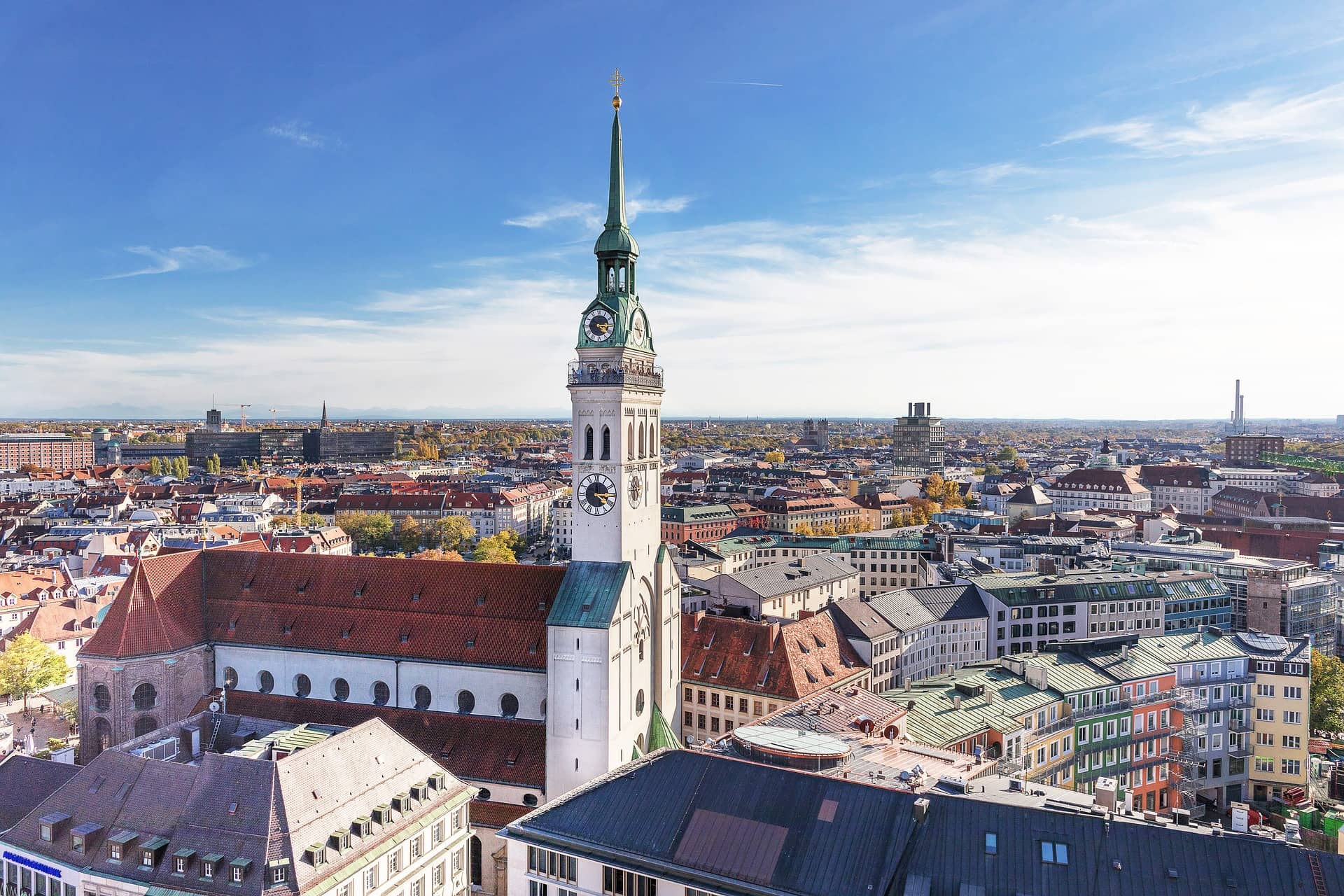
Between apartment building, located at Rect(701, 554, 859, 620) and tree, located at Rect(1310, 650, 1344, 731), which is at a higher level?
apartment building, located at Rect(701, 554, 859, 620)

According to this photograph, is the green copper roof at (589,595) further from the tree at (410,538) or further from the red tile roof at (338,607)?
the tree at (410,538)

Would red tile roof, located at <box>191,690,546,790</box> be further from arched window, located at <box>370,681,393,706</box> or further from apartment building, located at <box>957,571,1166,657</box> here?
apartment building, located at <box>957,571,1166,657</box>

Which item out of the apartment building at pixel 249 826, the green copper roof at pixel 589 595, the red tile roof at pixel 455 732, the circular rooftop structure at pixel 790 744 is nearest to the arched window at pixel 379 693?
the red tile roof at pixel 455 732

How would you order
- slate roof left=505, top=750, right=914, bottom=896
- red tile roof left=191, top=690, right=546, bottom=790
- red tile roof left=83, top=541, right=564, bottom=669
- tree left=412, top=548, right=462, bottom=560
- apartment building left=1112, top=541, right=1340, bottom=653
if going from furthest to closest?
tree left=412, top=548, right=462, bottom=560
apartment building left=1112, top=541, right=1340, bottom=653
red tile roof left=83, top=541, right=564, bottom=669
red tile roof left=191, top=690, right=546, bottom=790
slate roof left=505, top=750, right=914, bottom=896

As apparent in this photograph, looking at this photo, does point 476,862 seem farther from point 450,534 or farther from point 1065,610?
point 450,534

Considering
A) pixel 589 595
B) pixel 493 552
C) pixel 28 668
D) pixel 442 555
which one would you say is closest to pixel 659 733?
pixel 589 595

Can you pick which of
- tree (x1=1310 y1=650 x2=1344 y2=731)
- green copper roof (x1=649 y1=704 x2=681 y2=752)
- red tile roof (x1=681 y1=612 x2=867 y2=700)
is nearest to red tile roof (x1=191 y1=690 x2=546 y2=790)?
green copper roof (x1=649 y1=704 x2=681 y2=752)
